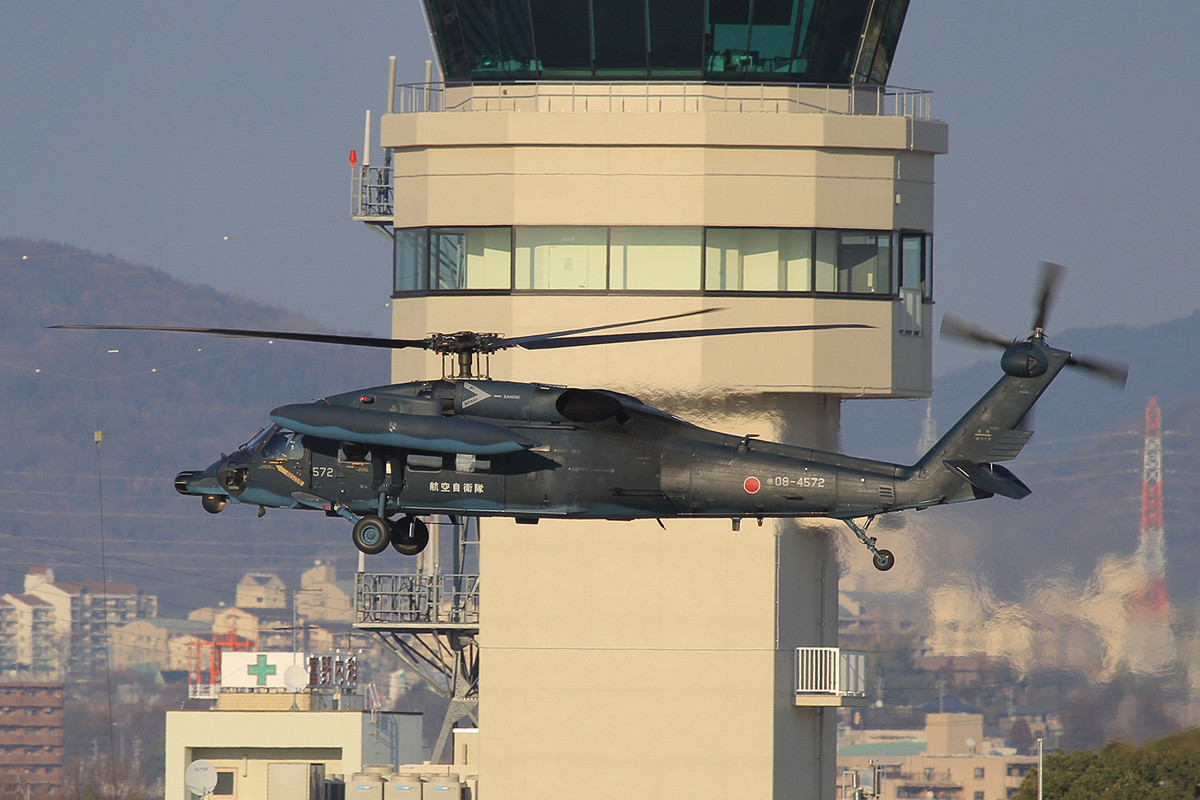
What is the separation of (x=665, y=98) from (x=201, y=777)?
146 ft

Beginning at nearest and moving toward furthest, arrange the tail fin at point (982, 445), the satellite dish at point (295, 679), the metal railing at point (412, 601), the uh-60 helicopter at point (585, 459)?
the uh-60 helicopter at point (585, 459) < the tail fin at point (982, 445) < the metal railing at point (412, 601) < the satellite dish at point (295, 679)

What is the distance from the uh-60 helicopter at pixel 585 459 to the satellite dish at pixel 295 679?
72.3 meters

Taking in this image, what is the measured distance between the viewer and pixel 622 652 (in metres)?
57.9

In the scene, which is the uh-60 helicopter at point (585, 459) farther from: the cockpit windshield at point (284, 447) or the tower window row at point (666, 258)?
the tower window row at point (666, 258)

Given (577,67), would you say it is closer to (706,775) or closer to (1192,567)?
(706,775)

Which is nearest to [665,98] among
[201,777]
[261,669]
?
[201,777]

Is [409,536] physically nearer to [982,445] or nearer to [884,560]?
[884,560]

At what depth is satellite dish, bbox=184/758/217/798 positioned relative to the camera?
291 feet

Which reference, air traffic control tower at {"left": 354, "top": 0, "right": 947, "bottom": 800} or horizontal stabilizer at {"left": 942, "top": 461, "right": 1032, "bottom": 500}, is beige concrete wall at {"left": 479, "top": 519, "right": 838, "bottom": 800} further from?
horizontal stabilizer at {"left": 942, "top": 461, "right": 1032, "bottom": 500}

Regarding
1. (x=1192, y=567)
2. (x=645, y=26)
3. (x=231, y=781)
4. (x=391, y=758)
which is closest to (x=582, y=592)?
(x=645, y=26)

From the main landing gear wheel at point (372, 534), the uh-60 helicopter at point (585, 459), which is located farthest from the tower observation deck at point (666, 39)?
the main landing gear wheel at point (372, 534)

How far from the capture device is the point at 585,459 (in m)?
36.7

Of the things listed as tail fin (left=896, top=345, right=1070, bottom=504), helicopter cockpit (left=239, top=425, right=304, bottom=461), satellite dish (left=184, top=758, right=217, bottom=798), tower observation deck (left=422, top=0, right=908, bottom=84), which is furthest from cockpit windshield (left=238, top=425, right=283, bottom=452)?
satellite dish (left=184, top=758, right=217, bottom=798)

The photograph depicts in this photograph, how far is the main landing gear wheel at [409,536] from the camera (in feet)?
126
